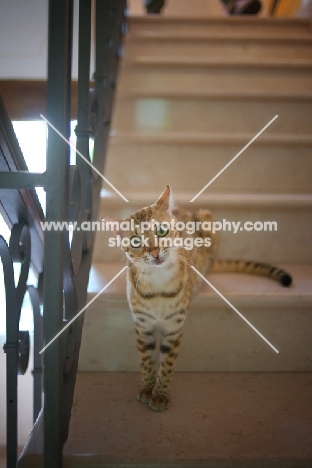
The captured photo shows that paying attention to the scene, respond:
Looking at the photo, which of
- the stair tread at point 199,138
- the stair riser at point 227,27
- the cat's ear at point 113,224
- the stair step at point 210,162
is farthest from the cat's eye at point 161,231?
the stair riser at point 227,27

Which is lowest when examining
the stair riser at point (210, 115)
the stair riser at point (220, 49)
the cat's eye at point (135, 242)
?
the cat's eye at point (135, 242)

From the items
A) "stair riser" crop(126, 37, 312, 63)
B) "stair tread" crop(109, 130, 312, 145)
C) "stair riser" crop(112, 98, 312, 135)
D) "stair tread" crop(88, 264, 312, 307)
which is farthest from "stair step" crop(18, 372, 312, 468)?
"stair riser" crop(126, 37, 312, 63)

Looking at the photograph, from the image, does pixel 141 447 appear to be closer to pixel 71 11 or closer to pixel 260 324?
pixel 260 324

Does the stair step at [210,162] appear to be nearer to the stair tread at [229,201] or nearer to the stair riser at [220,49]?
the stair tread at [229,201]

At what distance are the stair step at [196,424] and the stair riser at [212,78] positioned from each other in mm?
1580

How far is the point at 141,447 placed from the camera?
899 millimetres

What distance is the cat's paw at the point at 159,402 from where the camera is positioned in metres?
1.04

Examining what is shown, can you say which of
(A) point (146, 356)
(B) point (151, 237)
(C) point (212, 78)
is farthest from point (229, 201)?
(C) point (212, 78)

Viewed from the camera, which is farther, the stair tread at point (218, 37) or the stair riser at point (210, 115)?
the stair tread at point (218, 37)

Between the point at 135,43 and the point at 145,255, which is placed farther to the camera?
the point at 135,43

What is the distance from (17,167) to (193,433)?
737mm

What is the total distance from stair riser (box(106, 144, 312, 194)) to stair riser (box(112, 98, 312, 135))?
0.27m

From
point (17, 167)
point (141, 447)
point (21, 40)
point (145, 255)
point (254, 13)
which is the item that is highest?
point (254, 13)

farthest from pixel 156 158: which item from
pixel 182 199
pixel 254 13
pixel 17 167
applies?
pixel 254 13
